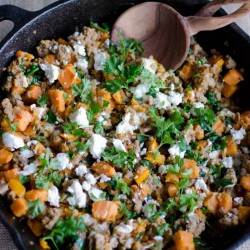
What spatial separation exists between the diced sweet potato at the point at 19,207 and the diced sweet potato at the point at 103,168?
1.50 feet

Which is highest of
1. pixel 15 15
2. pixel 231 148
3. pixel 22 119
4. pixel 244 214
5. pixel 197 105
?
pixel 15 15

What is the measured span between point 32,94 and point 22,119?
225 millimetres

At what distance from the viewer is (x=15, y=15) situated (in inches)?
125

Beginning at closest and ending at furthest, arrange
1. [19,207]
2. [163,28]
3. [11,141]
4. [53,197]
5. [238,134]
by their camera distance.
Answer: [19,207] → [53,197] → [11,141] → [238,134] → [163,28]

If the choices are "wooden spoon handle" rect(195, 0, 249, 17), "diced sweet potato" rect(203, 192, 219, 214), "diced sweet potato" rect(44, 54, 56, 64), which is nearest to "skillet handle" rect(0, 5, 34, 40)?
"diced sweet potato" rect(44, 54, 56, 64)

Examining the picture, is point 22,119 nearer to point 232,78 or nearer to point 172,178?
point 172,178

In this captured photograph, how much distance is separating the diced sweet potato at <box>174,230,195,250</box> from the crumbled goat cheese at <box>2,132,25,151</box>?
102cm

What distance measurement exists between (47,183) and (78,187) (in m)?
0.17

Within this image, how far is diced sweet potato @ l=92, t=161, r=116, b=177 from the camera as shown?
2.97 m

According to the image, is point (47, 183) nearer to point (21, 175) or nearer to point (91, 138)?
point (21, 175)

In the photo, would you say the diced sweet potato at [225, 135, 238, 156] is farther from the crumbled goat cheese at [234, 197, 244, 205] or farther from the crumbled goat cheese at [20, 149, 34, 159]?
the crumbled goat cheese at [20, 149, 34, 159]

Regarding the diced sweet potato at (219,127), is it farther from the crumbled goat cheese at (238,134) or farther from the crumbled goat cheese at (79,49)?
the crumbled goat cheese at (79,49)

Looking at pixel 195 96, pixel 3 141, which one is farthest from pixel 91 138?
pixel 195 96

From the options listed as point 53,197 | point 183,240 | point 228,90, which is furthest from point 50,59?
point 183,240
